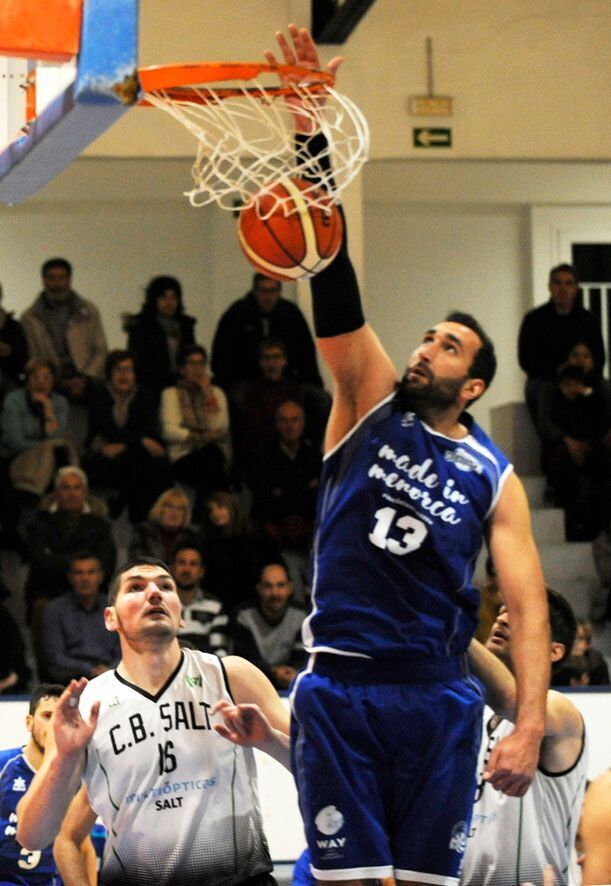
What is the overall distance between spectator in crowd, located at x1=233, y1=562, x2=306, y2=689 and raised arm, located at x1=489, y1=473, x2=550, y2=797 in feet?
15.4

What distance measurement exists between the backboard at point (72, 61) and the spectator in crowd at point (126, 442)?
21.5 feet

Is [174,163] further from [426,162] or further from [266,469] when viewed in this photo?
[266,469]

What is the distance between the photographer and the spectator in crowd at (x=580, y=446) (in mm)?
10609

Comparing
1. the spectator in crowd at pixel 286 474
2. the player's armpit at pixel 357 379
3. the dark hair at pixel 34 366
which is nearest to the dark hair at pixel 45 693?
the player's armpit at pixel 357 379

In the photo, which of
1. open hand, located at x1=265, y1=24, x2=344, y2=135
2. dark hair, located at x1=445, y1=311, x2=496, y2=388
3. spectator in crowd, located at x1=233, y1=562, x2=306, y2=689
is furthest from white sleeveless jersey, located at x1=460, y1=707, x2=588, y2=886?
spectator in crowd, located at x1=233, y1=562, x2=306, y2=689

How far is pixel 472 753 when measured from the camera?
3.62 meters

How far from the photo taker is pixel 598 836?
4086 millimetres

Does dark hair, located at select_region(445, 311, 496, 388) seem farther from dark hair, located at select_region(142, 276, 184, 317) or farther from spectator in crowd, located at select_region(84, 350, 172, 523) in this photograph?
dark hair, located at select_region(142, 276, 184, 317)

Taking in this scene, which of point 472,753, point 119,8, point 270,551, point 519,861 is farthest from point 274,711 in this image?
point 270,551

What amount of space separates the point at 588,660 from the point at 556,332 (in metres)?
3.23

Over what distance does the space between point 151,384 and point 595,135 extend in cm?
370

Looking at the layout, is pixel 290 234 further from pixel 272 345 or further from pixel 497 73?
pixel 497 73

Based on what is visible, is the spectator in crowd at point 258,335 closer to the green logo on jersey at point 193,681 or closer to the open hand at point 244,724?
the green logo on jersey at point 193,681

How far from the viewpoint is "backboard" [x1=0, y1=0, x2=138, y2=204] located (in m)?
2.92
